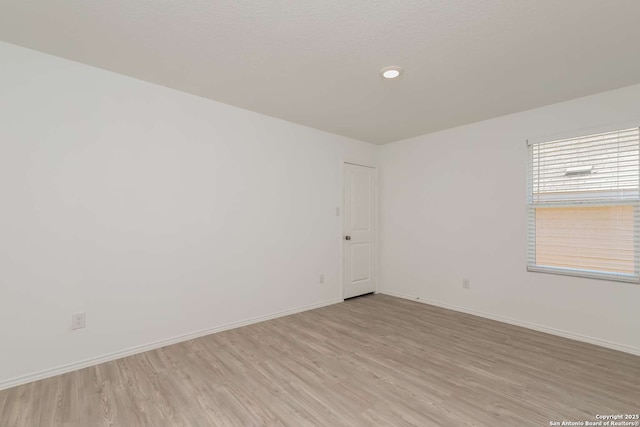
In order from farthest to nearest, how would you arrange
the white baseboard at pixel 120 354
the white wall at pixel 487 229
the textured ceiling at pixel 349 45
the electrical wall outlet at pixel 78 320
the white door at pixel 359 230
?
the white door at pixel 359 230, the white wall at pixel 487 229, the electrical wall outlet at pixel 78 320, the white baseboard at pixel 120 354, the textured ceiling at pixel 349 45

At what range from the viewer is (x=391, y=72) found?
2523 millimetres

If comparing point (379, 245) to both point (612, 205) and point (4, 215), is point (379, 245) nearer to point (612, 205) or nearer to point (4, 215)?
point (612, 205)

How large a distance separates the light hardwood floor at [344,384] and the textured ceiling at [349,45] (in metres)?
2.46

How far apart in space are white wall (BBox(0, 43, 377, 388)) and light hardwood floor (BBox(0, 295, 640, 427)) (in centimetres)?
34

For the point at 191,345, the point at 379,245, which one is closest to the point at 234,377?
the point at 191,345

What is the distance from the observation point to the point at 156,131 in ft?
9.31

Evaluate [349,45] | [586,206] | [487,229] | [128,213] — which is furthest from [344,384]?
[586,206]

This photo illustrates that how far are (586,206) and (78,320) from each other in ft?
15.8

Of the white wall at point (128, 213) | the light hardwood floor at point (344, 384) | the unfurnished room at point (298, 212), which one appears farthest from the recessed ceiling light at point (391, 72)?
the light hardwood floor at point (344, 384)

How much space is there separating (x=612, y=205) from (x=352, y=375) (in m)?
2.98

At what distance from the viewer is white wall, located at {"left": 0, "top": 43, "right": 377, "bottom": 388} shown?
7.32 ft

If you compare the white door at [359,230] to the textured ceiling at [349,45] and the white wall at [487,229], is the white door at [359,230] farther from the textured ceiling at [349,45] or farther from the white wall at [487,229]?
the textured ceiling at [349,45]

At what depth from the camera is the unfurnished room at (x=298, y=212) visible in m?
1.93

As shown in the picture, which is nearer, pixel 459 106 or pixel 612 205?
pixel 612 205
